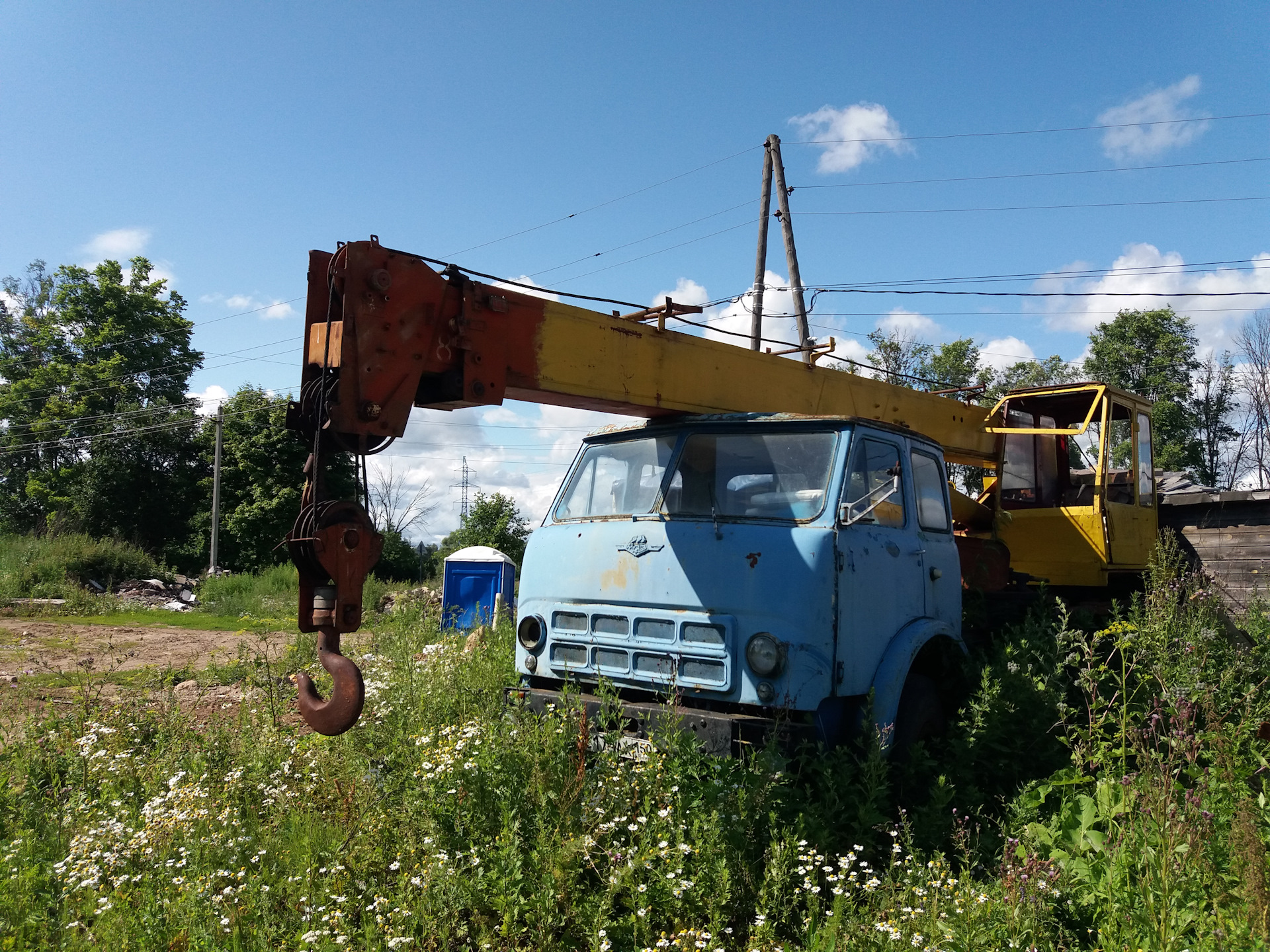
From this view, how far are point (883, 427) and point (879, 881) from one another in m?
2.64

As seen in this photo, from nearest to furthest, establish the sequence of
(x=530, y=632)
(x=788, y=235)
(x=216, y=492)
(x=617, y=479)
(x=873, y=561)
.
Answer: (x=873, y=561), (x=530, y=632), (x=617, y=479), (x=788, y=235), (x=216, y=492)

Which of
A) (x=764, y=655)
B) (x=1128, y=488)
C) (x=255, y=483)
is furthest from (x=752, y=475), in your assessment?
(x=255, y=483)

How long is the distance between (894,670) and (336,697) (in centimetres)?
280

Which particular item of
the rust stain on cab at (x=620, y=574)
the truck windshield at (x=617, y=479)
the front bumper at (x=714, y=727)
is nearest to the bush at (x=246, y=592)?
the truck windshield at (x=617, y=479)

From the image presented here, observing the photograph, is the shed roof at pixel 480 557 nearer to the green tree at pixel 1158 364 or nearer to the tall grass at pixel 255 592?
the tall grass at pixel 255 592

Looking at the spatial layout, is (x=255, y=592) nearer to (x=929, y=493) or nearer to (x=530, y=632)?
(x=530, y=632)

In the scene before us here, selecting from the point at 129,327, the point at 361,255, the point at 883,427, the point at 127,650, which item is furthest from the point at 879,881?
the point at 129,327

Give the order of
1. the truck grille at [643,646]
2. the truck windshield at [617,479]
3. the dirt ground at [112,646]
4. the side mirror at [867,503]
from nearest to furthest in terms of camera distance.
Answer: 1. the truck grille at [643,646]
2. the side mirror at [867,503]
3. the truck windshield at [617,479]
4. the dirt ground at [112,646]

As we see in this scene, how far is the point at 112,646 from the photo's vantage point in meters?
8.69

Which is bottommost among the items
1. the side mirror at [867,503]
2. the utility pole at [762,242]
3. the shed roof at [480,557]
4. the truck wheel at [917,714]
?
the truck wheel at [917,714]

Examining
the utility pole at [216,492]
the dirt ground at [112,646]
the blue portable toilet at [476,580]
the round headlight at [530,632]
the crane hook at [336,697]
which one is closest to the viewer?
the crane hook at [336,697]

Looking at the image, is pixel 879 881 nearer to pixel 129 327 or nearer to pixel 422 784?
pixel 422 784

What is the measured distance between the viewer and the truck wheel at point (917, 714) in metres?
4.74

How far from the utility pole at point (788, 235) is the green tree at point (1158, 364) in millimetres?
22959
